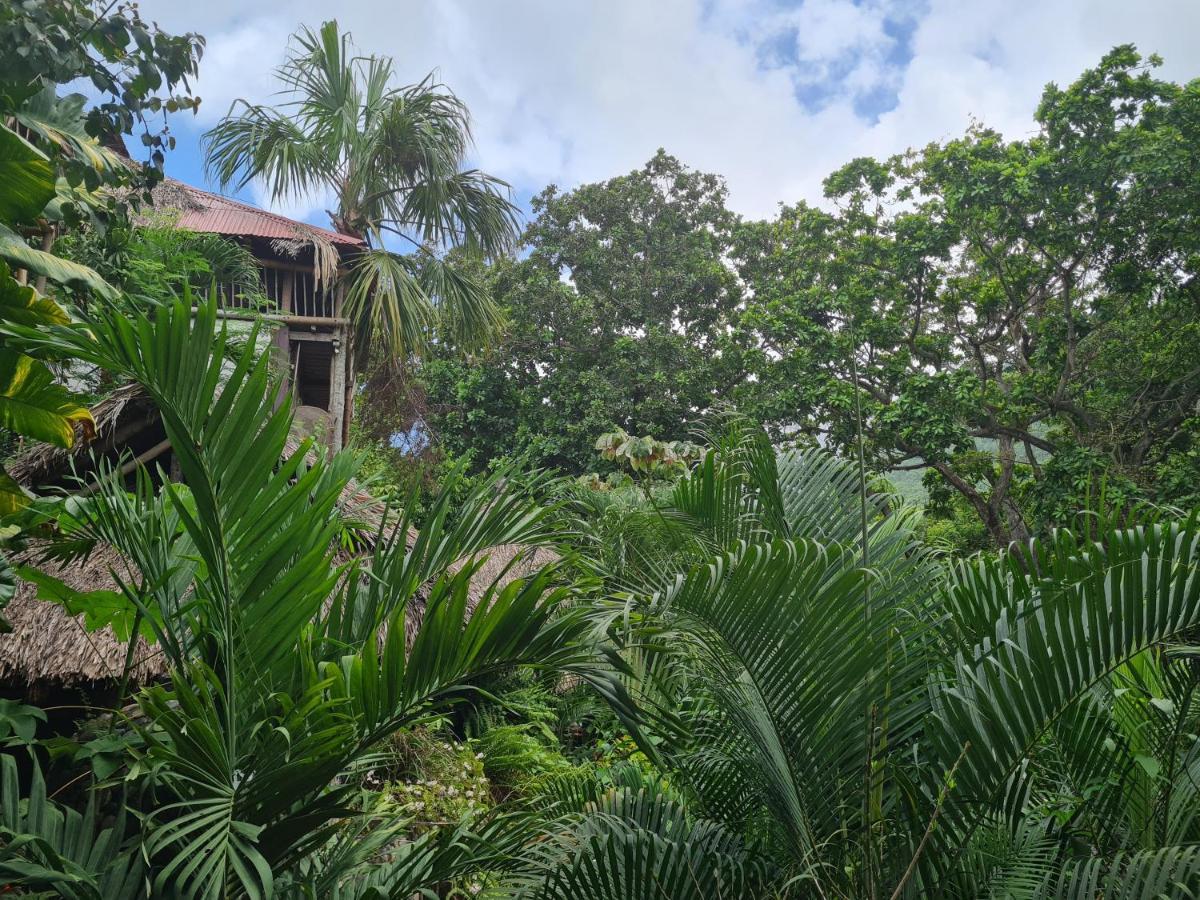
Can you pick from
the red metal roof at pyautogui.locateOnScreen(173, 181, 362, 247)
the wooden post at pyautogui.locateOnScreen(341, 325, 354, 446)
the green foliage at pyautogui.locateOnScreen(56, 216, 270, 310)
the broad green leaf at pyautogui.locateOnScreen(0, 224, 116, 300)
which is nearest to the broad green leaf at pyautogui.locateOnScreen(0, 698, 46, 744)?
the broad green leaf at pyautogui.locateOnScreen(0, 224, 116, 300)

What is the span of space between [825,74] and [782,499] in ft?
73.2

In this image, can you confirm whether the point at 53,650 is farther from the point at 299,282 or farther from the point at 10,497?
the point at 299,282

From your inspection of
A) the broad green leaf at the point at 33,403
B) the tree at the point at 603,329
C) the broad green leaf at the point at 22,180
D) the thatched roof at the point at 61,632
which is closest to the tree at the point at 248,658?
the broad green leaf at the point at 33,403

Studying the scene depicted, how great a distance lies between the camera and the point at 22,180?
314cm

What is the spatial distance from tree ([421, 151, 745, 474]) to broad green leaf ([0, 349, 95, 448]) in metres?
13.6

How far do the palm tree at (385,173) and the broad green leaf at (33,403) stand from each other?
21.7 ft

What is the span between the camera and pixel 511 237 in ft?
36.4

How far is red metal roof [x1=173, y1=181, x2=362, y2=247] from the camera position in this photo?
33.3 ft

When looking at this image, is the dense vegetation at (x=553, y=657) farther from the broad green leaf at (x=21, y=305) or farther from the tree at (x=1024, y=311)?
the tree at (x=1024, y=311)

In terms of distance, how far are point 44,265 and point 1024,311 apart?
12.3 metres

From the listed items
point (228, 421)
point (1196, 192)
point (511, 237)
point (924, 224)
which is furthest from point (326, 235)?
point (1196, 192)

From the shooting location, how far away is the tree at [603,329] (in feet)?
56.4

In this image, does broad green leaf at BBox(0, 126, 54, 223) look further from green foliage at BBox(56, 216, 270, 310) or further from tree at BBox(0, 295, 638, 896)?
tree at BBox(0, 295, 638, 896)

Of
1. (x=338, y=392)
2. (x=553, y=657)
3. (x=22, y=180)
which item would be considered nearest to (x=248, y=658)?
(x=553, y=657)
